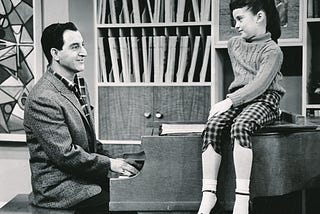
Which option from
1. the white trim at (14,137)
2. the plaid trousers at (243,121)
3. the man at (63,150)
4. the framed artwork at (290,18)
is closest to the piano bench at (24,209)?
the man at (63,150)

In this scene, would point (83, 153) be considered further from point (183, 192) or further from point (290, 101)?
point (290, 101)

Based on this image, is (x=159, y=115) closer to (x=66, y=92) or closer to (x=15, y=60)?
(x=66, y=92)

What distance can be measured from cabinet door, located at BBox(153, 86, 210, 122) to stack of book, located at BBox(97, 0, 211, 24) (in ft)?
1.42

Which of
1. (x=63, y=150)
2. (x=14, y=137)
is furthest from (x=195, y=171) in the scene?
(x=14, y=137)

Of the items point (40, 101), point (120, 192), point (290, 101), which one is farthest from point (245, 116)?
point (290, 101)

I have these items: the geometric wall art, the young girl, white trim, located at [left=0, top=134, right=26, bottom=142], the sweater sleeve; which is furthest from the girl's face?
white trim, located at [left=0, top=134, right=26, bottom=142]

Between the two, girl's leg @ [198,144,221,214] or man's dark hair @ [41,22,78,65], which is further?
man's dark hair @ [41,22,78,65]

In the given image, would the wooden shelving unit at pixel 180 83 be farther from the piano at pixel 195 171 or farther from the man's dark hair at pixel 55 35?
the piano at pixel 195 171

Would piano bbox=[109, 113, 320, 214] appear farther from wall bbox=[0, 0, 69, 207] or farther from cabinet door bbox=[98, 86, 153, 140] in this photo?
wall bbox=[0, 0, 69, 207]

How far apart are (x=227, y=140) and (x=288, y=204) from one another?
1.17 meters

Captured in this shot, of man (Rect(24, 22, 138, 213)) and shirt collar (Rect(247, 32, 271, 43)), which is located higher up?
shirt collar (Rect(247, 32, 271, 43))

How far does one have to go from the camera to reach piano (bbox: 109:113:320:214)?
96.4 inches

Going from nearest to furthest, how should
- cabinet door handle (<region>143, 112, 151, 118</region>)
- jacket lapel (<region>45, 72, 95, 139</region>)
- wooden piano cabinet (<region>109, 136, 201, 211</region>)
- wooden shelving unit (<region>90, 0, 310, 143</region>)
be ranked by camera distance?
wooden piano cabinet (<region>109, 136, 201, 211</region>)
jacket lapel (<region>45, 72, 95, 139</region>)
wooden shelving unit (<region>90, 0, 310, 143</region>)
cabinet door handle (<region>143, 112, 151, 118</region>)

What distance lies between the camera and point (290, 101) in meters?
3.82
